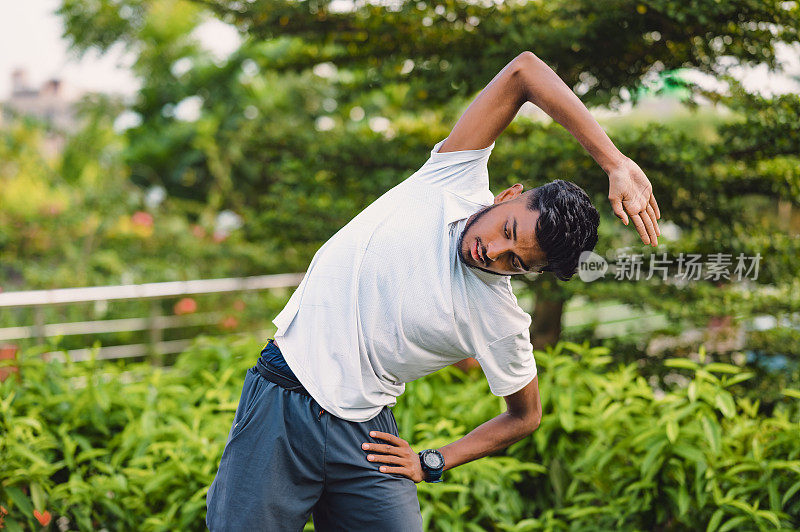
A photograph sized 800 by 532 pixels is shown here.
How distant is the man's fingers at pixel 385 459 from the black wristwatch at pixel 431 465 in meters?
0.10

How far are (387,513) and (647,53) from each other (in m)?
2.76

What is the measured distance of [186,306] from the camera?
26.4 ft

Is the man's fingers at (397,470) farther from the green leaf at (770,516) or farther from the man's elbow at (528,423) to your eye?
the green leaf at (770,516)

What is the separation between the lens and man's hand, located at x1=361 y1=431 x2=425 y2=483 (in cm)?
185

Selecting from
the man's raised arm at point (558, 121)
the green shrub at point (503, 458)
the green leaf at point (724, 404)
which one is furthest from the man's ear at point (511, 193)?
the green leaf at point (724, 404)

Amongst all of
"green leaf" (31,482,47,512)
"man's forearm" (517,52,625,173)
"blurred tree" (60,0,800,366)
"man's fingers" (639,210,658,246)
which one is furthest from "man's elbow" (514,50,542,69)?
"green leaf" (31,482,47,512)

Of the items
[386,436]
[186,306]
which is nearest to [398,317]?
[386,436]

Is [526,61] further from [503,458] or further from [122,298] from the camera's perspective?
[122,298]

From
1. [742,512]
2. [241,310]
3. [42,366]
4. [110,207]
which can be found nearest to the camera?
[742,512]

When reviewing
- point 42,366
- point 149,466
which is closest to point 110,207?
point 42,366

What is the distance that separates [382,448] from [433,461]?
0.20 metres

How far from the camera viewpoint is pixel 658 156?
3.76 m

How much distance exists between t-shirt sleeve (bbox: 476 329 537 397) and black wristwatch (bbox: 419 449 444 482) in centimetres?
28

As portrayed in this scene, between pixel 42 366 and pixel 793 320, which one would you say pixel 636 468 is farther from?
pixel 42 366
